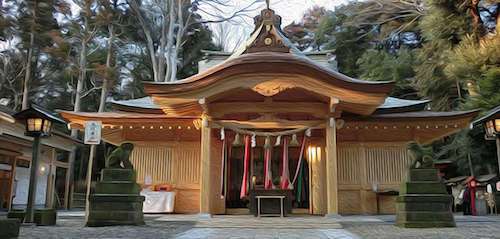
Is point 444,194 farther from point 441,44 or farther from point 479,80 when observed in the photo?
point 441,44

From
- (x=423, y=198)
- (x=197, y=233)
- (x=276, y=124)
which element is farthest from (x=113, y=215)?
(x=423, y=198)

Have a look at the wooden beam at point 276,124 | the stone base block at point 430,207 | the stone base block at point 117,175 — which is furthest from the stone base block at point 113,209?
the stone base block at point 430,207

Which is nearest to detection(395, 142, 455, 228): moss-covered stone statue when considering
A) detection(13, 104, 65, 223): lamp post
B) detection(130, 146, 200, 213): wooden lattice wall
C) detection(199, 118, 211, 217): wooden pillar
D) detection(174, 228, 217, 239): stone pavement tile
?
detection(174, 228, 217, 239): stone pavement tile

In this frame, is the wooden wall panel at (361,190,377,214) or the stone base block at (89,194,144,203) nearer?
the stone base block at (89,194,144,203)

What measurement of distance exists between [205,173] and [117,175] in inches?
84.5

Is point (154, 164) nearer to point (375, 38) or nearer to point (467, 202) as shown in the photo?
point (467, 202)

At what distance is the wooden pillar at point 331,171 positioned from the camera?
9297 millimetres

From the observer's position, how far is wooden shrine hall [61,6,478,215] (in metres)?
9.10

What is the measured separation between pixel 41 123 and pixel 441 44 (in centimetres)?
1552

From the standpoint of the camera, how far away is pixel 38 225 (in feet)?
26.4

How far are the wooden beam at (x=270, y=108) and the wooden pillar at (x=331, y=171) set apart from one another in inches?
17.8

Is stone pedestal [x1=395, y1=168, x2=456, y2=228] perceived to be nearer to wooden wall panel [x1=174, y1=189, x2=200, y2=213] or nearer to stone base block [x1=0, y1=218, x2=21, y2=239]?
wooden wall panel [x1=174, y1=189, x2=200, y2=213]

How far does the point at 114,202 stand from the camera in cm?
792

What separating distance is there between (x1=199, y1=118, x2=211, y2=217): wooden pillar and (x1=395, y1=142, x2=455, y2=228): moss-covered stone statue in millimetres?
4279
